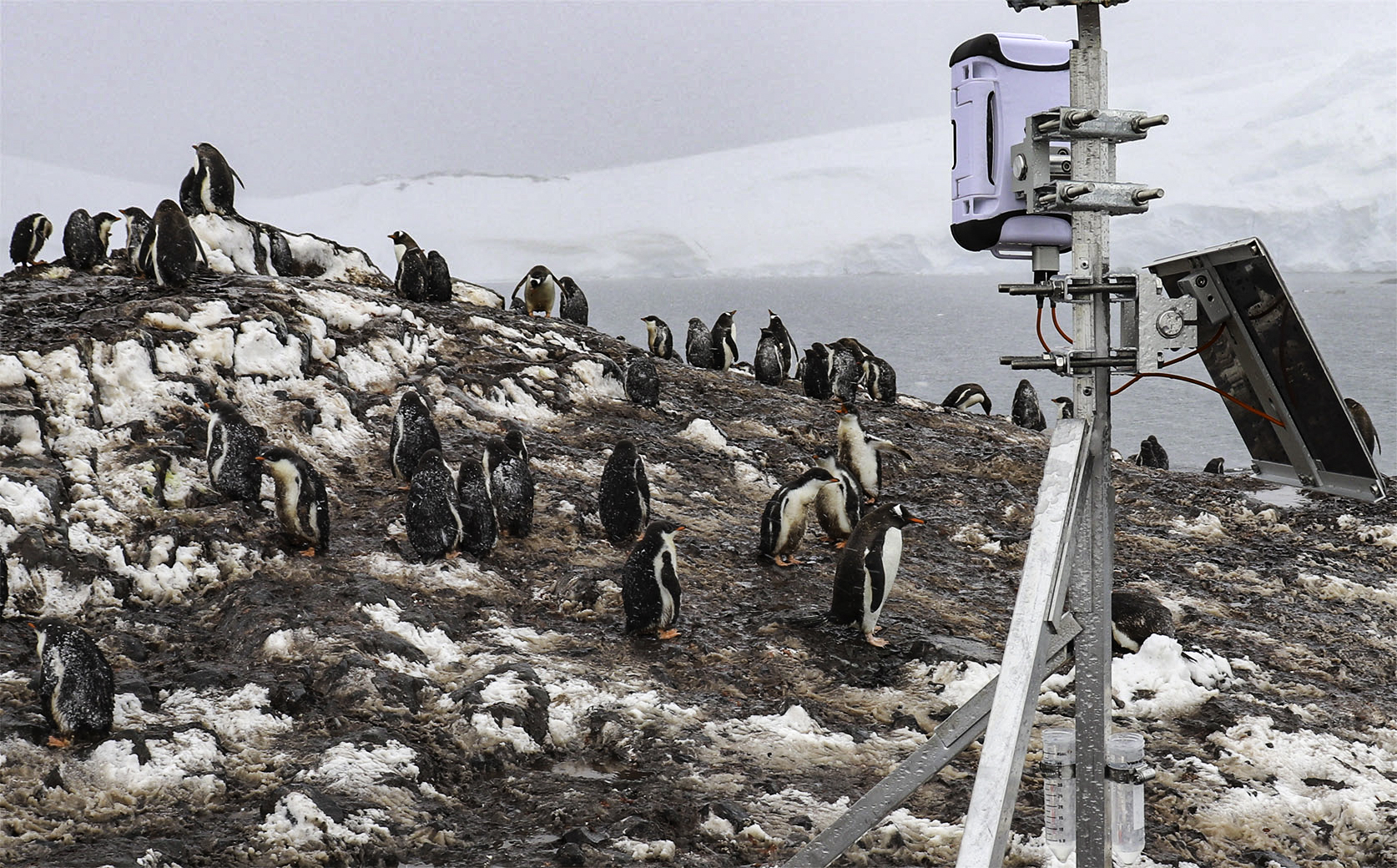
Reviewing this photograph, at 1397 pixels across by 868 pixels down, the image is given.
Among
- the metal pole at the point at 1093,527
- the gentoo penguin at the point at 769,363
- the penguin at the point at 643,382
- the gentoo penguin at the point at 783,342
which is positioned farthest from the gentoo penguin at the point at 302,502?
the gentoo penguin at the point at 783,342

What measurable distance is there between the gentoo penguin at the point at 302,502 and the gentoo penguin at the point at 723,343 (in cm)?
781

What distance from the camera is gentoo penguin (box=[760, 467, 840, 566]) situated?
6.14 meters

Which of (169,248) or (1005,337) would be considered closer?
(169,248)

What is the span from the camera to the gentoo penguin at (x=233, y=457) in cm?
621

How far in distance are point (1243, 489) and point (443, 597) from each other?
757cm

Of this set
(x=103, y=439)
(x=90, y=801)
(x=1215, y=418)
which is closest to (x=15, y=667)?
(x=90, y=801)

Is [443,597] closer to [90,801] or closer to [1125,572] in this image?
[90,801]

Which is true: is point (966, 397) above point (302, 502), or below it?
above

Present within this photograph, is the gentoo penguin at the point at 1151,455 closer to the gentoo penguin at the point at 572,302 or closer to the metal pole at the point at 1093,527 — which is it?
the gentoo penguin at the point at 572,302

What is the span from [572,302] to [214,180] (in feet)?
15.0

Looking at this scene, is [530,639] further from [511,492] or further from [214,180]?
[214,180]

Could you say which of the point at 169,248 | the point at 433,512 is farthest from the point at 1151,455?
the point at 169,248

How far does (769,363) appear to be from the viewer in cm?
1199

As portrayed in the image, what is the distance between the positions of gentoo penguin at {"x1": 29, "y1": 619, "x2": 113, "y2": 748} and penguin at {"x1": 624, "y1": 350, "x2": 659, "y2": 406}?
576 cm
